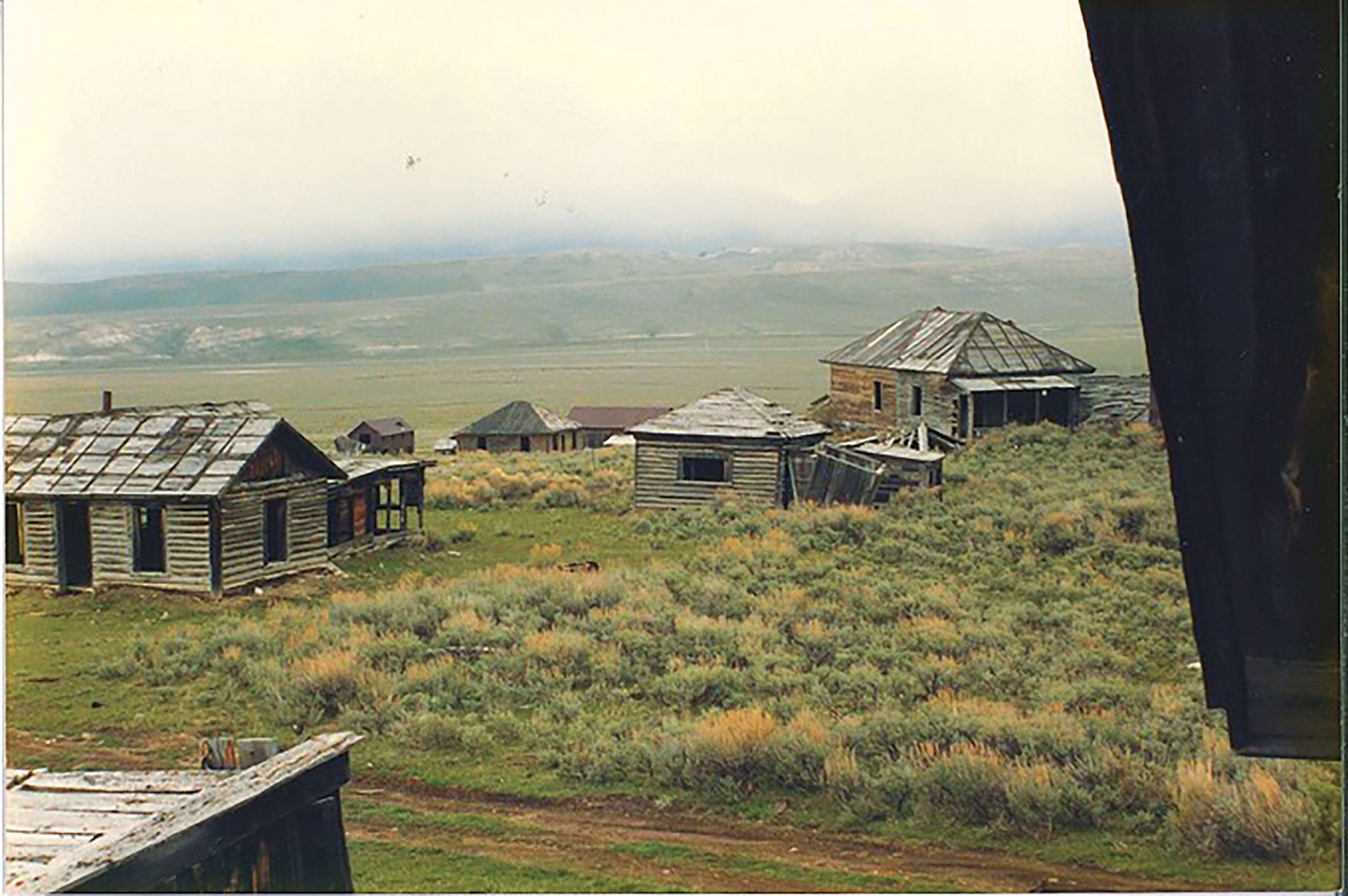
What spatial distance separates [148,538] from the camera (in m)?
7.23

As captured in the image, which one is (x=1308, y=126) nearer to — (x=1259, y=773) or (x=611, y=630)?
(x=1259, y=773)

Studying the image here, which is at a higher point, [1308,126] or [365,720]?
[1308,126]

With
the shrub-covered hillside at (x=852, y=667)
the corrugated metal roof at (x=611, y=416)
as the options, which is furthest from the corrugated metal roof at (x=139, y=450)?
the corrugated metal roof at (x=611, y=416)

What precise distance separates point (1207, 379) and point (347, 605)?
5624 millimetres

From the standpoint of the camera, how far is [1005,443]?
8445 mm

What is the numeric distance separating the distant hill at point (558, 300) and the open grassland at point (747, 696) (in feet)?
3.37

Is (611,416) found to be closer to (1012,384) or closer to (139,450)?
(1012,384)

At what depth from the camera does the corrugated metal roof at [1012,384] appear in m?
8.45

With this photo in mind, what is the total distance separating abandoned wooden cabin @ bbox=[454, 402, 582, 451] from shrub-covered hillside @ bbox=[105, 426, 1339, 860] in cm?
148

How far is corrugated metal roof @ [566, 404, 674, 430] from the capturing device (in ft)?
27.3

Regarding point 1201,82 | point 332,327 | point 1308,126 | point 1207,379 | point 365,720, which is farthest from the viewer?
point 332,327

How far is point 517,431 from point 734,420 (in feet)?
5.95

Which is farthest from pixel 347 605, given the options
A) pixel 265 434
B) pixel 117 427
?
pixel 117 427

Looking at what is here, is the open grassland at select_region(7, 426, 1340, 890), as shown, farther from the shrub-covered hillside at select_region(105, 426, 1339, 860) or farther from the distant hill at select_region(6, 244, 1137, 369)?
the distant hill at select_region(6, 244, 1137, 369)
